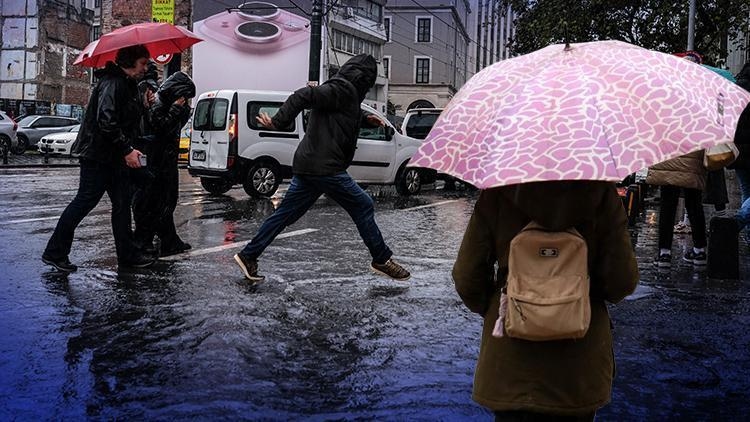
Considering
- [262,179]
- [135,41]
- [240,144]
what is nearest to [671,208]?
[135,41]

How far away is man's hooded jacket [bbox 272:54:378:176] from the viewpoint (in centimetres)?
597

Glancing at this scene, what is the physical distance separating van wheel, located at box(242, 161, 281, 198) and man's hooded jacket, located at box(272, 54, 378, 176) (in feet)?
26.9

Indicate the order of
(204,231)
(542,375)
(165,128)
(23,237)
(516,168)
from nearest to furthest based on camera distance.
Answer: (516,168) < (542,375) < (165,128) < (23,237) < (204,231)

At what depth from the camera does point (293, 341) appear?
15.0 feet

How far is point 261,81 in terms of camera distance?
48.8m

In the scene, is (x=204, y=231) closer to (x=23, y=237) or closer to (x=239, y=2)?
(x=23, y=237)

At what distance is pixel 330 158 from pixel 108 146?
5.75 ft

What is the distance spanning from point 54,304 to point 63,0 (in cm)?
5184

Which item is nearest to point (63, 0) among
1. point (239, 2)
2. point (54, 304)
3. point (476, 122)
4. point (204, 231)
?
point (239, 2)

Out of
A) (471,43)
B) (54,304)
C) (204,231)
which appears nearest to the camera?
(54,304)

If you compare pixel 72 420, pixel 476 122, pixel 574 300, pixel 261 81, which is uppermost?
pixel 261 81

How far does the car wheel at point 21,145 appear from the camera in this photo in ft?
92.5

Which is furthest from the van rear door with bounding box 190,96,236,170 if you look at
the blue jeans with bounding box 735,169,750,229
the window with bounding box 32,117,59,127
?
the window with bounding box 32,117,59,127

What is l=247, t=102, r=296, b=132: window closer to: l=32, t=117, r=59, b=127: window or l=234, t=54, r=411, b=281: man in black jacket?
l=234, t=54, r=411, b=281: man in black jacket
